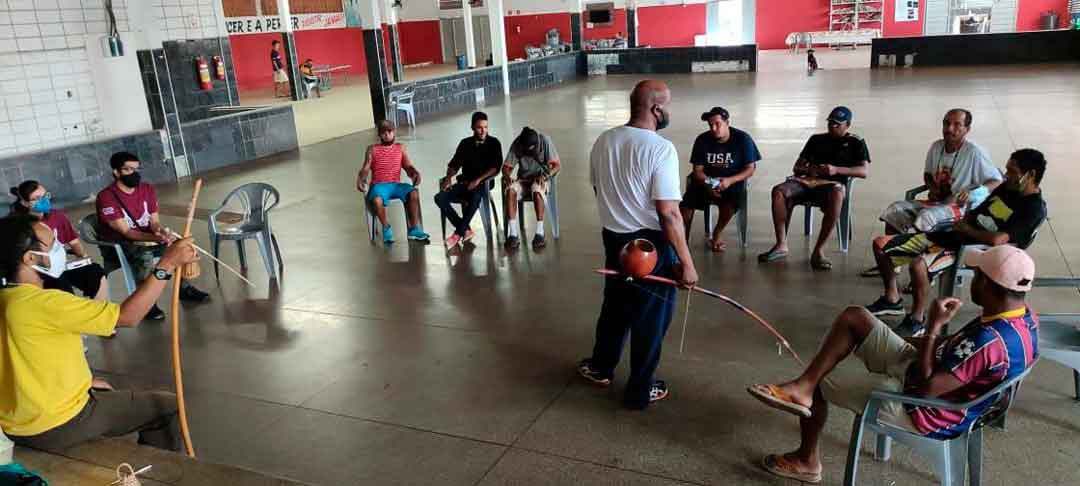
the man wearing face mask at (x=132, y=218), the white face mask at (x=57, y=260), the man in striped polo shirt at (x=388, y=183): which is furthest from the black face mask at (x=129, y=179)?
the man in striped polo shirt at (x=388, y=183)

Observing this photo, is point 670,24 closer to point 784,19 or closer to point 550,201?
point 784,19

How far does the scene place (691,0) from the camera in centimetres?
2984

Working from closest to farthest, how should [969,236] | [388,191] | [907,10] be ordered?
[969,236] → [388,191] → [907,10]

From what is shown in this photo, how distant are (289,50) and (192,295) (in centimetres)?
1532

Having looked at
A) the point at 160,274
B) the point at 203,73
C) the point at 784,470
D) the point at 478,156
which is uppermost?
the point at 203,73

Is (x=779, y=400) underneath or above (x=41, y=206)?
underneath

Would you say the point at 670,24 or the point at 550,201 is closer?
the point at 550,201

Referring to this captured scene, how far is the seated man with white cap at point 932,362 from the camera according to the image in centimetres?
255

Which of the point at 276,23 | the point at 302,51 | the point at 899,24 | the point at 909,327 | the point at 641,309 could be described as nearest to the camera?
the point at 641,309

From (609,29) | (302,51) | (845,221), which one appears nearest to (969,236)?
(845,221)

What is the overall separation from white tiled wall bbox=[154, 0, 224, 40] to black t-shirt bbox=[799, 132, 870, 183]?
36.3 ft

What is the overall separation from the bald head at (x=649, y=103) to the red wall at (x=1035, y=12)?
28773mm

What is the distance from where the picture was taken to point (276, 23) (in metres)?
25.0

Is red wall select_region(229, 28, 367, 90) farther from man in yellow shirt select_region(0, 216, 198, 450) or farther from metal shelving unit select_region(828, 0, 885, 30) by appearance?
man in yellow shirt select_region(0, 216, 198, 450)
